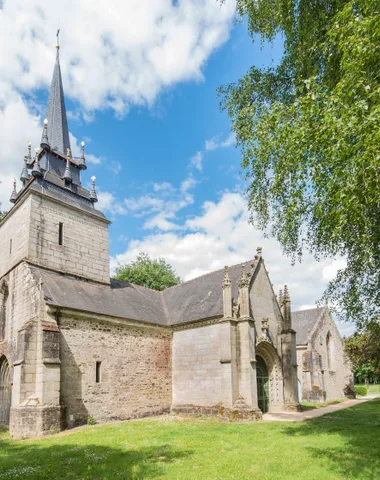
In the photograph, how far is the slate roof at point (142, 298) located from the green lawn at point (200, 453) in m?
5.42

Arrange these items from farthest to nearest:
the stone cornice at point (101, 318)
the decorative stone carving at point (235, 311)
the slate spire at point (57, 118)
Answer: the slate spire at point (57, 118), the decorative stone carving at point (235, 311), the stone cornice at point (101, 318)

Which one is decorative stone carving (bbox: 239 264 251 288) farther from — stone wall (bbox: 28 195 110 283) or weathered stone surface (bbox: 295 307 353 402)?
weathered stone surface (bbox: 295 307 353 402)

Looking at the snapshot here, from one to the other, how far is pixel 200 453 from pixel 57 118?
787 inches

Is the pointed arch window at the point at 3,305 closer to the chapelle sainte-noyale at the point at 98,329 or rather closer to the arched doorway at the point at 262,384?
the chapelle sainte-noyale at the point at 98,329

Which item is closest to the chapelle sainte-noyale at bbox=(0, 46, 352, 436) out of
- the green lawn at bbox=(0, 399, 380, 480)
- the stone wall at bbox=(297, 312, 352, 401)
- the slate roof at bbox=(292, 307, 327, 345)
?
the green lawn at bbox=(0, 399, 380, 480)

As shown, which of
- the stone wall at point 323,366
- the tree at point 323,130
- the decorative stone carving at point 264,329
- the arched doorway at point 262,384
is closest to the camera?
the tree at point 323,130

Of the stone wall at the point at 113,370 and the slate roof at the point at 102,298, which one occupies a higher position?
the slate roof at the point at 102,298

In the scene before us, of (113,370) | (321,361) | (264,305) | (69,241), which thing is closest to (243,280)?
(264,305)

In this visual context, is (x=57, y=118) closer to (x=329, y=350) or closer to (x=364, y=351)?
(x=364, y=351)

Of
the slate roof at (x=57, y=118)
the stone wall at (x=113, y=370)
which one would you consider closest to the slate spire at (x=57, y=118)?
the slate roof at (x=57, y=118)

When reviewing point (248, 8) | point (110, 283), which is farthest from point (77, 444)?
point (248, 8)

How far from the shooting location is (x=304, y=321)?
3247cm

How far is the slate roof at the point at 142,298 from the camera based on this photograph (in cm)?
1634

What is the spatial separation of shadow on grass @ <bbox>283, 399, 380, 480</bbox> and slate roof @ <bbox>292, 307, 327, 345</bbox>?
15.9 meters
